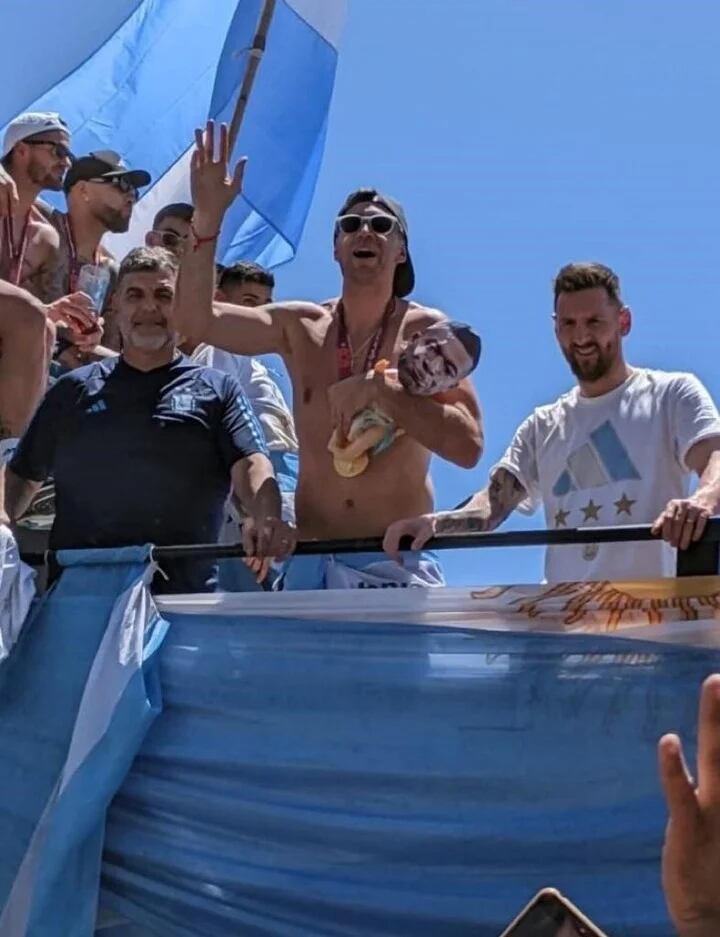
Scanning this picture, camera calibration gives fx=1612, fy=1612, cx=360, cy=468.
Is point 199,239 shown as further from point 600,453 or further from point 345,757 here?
point 345,757

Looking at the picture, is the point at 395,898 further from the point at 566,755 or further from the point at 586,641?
the point at 586,641

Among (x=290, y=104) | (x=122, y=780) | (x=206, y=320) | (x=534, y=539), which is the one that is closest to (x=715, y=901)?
(x=534, y=539)

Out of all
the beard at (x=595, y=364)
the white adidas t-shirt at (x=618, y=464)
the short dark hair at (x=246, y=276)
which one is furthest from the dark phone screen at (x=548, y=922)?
the short dark hair at (x=246, y=276)

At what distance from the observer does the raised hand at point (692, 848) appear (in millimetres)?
A: 1878

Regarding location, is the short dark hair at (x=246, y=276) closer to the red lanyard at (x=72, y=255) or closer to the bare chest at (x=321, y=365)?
the red lanyard at (x=72, y=255)

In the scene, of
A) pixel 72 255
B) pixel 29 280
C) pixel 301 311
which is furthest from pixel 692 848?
Answer: pixel 72 255

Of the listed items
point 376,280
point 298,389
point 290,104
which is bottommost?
point 298,389

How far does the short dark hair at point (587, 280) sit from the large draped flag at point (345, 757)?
1155mm

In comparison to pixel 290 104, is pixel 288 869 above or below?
below

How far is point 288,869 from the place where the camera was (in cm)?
366

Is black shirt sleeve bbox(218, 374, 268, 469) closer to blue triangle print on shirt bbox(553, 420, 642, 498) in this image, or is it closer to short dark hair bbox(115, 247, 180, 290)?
short dark hair bbox(115, 247, 180, 290)

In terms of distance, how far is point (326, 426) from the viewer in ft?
15.8

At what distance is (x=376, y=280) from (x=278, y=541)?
1.18 metres

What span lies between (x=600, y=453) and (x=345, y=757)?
113 centimetres
